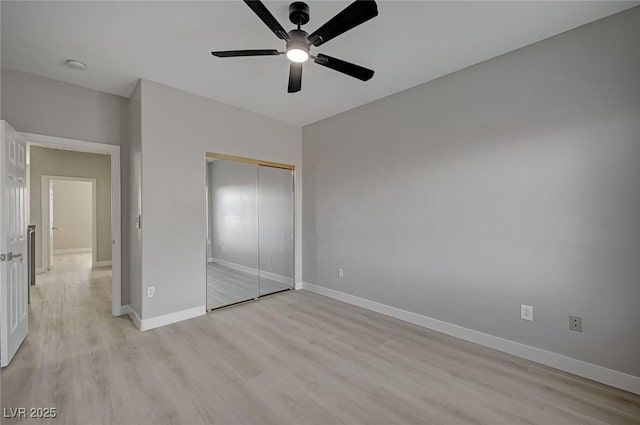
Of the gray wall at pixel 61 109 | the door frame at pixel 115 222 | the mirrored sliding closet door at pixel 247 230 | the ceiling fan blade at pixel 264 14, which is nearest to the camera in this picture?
the ceiling fan blade at pixel 264 14

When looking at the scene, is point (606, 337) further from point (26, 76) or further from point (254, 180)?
point (26, 76)

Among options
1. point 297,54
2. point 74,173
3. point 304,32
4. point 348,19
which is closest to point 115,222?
point 297,54

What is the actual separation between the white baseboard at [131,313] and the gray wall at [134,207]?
0.06m

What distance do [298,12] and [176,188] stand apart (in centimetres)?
234

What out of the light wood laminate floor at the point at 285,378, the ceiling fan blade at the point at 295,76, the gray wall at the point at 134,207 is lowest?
the light wood laminate floor at the point at 285,378

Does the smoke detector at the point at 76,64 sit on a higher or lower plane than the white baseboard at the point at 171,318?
higher

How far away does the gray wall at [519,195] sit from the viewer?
6.80 ft

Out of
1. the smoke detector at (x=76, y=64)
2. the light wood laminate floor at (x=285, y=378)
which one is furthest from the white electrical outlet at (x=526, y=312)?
the smoke detector at (x=76, y=64)

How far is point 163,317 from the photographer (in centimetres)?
317

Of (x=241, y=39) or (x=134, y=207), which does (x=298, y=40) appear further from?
(x=134, y=207)

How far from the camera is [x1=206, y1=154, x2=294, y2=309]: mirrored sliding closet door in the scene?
3795 millimetres

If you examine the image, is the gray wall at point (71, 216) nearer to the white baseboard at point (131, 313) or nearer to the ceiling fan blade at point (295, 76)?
the white baseboard at point (131, 313)

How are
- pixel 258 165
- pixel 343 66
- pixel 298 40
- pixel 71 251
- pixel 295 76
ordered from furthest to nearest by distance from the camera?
1. pixel 71 251
2. pixel 258 165
3. pixel 295 76
4. pixel 343 66
5. pixel 298 40

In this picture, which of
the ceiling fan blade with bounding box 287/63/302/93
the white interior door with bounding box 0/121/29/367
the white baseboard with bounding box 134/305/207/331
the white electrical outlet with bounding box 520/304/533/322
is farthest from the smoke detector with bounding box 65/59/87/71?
the white electrical outlet with bounding box 520/304/533/322
